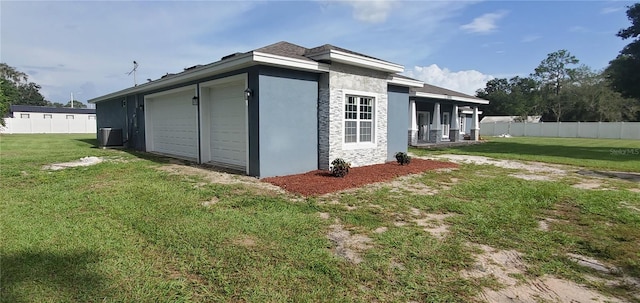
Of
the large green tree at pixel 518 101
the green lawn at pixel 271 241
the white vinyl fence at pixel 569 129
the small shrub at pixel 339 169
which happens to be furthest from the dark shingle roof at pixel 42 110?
the large green tree at pixel 518 101

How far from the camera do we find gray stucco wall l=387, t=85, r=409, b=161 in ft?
37.3

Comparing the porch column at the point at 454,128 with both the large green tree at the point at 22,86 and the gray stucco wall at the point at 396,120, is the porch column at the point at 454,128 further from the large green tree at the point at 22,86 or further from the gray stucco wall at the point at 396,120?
the large green tree at the point at 22,86

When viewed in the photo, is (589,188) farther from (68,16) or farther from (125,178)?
(68,16)

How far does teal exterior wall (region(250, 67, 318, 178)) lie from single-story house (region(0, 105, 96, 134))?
41260 mm

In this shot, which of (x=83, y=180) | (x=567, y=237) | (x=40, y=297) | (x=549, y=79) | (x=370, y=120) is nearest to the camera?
(x=40, y=297)

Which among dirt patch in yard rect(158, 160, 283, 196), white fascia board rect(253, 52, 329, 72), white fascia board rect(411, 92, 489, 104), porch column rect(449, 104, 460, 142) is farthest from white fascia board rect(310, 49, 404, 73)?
porch column rect(449, 104, 460, 142)

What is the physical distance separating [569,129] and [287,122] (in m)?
39.3

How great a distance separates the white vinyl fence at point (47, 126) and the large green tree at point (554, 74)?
221 ft

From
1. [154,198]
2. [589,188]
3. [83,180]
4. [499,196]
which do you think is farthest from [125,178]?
[589,188]

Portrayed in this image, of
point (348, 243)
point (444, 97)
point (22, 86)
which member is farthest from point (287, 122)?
point (22, 86)

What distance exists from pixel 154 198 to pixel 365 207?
3790 mm

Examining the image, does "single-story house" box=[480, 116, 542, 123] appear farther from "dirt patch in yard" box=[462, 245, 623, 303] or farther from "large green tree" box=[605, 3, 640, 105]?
"dirt patch in yard" box=[462, 245, 623, 303]

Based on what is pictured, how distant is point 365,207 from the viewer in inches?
221

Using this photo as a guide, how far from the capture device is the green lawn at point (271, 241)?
2.89 meters
